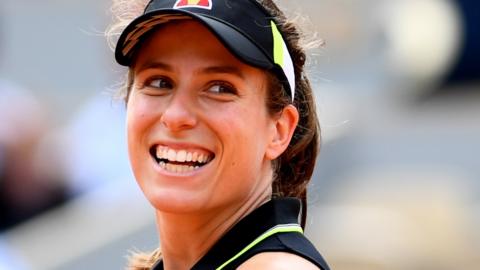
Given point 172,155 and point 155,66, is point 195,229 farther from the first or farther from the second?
point 155,66

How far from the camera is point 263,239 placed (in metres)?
2.08

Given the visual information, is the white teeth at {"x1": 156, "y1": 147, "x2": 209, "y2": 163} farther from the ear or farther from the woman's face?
the ear

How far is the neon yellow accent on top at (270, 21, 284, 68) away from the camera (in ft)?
7.02

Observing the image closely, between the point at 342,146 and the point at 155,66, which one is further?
→ the point at 342,146

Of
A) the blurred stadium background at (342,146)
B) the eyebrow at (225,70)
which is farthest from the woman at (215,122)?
the blurred stadium background at (342,146)

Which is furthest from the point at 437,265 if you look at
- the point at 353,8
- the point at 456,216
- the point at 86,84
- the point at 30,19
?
the point at 30,19

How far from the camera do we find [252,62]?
81.0 inches

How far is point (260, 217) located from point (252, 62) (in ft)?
1.10

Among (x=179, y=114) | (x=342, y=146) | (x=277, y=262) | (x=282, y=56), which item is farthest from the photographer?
(x=342, y=146)

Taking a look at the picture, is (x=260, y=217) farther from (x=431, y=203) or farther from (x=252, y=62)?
(x=431, y=203)

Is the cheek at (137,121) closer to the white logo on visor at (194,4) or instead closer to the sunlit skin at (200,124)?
the sunlit skin at (200,124)

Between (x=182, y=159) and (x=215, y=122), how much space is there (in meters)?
0.10

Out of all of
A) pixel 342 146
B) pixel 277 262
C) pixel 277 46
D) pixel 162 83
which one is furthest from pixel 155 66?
pixel 342 146

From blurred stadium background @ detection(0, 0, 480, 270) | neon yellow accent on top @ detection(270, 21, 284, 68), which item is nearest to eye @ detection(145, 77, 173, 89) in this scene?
neon yellow accent on top @ detection(270, 21, 284, 68)
